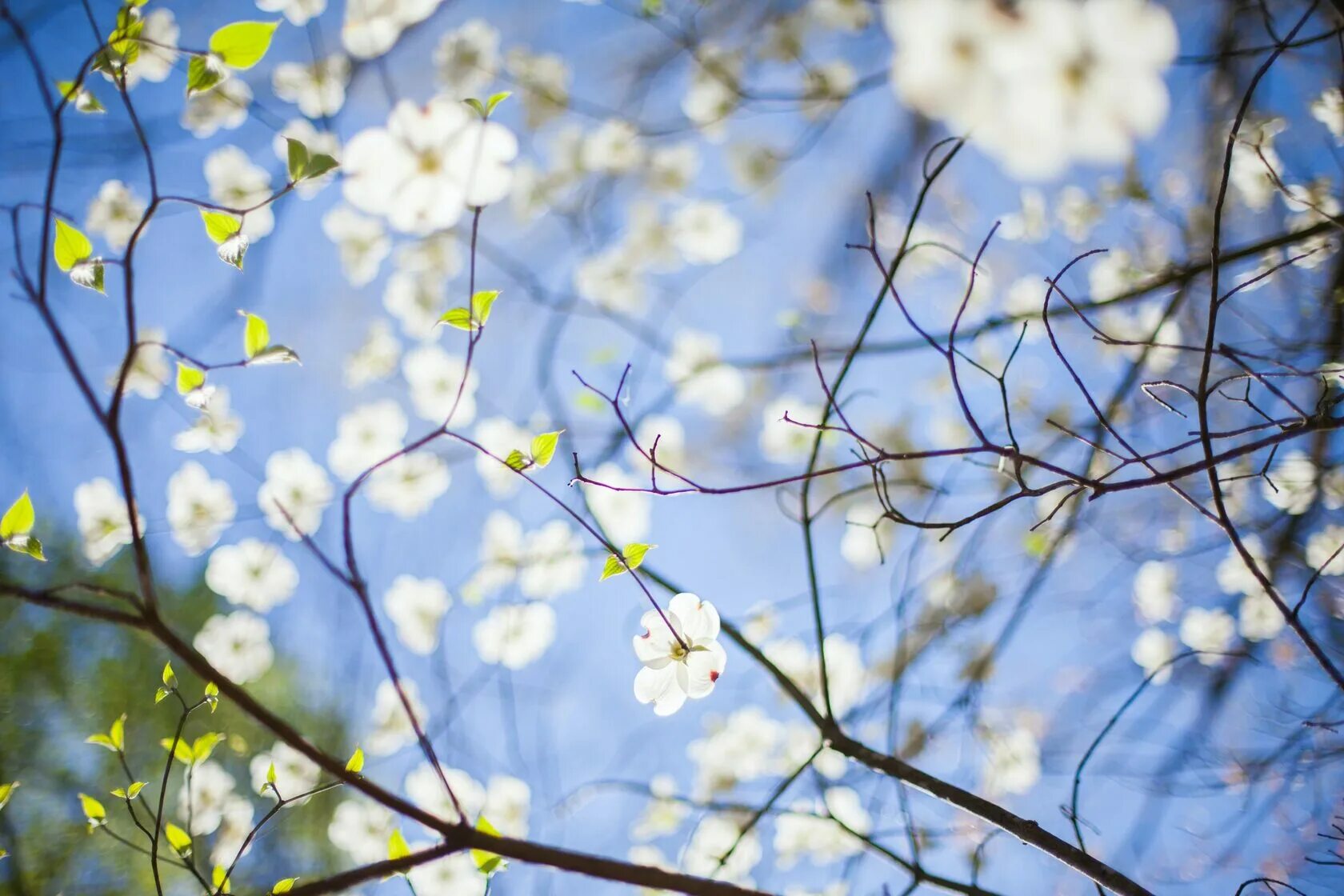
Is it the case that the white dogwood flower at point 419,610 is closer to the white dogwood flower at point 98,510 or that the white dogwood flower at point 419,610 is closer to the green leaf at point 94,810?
the white dogwood flower at point 98,510

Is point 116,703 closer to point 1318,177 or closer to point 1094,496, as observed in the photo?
point 1094,496

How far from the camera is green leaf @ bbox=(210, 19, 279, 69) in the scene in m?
0.47

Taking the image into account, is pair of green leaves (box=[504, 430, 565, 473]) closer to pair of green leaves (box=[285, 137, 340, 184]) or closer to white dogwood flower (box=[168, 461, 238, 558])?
pair of green leaves (box=[285, 137, 340, 184])

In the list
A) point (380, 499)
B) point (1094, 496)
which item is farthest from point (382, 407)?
point (1094, 496)

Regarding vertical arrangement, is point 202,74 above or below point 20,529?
above

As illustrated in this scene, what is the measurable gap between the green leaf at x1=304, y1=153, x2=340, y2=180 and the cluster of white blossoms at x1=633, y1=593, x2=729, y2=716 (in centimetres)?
39

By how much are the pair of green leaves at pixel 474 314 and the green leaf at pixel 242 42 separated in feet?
0.65

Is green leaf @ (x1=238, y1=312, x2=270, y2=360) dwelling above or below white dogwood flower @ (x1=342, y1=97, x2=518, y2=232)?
below

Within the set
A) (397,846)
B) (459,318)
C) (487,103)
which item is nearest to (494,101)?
(487,103)

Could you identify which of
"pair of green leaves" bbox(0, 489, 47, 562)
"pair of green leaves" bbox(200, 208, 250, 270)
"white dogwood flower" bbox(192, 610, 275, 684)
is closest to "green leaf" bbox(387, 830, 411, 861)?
"pair of green leaves" bbox(0, 489, 47, 562)

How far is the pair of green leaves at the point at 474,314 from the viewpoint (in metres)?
0.52

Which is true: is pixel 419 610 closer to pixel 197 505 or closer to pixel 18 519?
pixel 197 505

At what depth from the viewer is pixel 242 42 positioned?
0.47m

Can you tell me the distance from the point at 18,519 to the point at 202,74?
0.33 m
